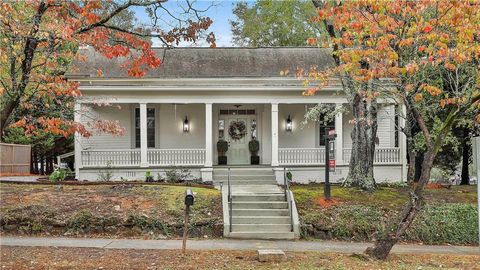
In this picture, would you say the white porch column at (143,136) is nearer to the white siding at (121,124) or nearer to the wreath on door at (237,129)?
the white siding at (121,124)

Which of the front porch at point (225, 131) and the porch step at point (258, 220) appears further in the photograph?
the front porch at point (225, 131)

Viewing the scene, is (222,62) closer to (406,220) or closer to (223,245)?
(223,245)

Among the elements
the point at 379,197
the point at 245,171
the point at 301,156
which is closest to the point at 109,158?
the point at 245,171

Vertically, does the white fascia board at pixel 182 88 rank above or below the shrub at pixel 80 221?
above

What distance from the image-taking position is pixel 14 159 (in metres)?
22.4

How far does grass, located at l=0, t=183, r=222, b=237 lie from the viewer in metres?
10.6

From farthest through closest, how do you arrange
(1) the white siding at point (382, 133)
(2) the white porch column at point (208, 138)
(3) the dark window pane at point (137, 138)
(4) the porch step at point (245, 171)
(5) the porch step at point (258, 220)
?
(1) the white siding at point (382, 133), (3) the dark window pane at point (137, 138), (2) the white porch column at point (208, 138), (4) the porch step at point (245, 171), (5) the porch step at point (258, 220)

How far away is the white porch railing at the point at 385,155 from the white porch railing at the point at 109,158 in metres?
8.30

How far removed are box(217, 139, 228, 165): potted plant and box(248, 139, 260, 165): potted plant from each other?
3.32 feet

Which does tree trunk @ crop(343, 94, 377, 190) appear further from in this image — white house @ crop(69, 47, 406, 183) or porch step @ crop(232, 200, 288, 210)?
porch step @ crop(232, 200, 288, 210)

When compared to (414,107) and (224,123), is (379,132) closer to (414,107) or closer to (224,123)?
(224,123)

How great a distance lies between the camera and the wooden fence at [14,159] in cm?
2156

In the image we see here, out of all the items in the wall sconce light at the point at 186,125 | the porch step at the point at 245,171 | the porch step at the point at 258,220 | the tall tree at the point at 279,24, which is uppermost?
the tall tree at the point at 279,24

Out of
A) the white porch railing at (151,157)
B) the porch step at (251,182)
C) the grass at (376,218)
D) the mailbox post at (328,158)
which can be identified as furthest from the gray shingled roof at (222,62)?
the grass at (376,218)
